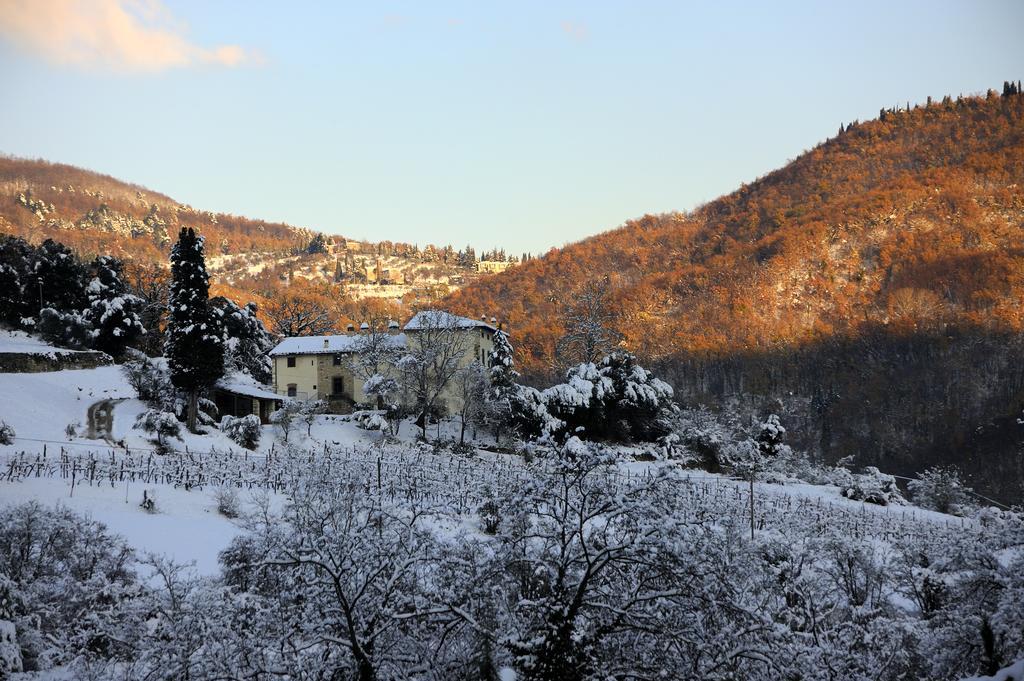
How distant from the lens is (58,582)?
13453mm

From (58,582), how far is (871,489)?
27.0 metres

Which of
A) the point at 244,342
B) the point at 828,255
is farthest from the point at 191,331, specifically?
the point at 828,255

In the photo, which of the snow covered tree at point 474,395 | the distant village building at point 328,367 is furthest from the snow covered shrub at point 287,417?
the distant village building at point 328,367

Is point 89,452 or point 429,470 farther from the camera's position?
point 429,470

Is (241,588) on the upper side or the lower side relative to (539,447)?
lower

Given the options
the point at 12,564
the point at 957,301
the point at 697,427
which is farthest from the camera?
the point at 957,301

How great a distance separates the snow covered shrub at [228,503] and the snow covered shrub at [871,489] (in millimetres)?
22197

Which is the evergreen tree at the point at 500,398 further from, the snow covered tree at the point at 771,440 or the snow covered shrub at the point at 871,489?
the snow covered shrub at the point at 871,489

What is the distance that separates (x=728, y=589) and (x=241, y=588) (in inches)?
339

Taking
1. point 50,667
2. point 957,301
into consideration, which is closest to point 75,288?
point 50,667

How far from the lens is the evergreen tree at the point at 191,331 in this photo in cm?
3145

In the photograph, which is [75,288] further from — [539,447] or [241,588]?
[539,447]

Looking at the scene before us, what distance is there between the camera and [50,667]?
12.0 m

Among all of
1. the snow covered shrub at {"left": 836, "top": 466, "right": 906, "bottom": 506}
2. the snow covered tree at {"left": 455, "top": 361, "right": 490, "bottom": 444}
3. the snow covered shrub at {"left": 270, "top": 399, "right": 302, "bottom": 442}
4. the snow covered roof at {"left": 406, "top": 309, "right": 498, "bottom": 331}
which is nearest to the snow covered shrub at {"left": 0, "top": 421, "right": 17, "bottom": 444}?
the snow covered shrub at {"left": 270, "top": 399, "right": 302, "bottom": 442}
